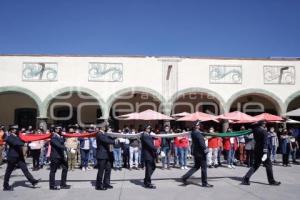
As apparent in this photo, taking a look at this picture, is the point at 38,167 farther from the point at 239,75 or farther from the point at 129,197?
the point at 239,75

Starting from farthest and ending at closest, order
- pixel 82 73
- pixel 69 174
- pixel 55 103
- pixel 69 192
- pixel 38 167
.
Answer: pixel 55 103 → pixel 82 73 → pixel 38 167 → pixel 69 174 → pixel 69 192

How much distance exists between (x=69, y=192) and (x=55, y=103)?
577 inches

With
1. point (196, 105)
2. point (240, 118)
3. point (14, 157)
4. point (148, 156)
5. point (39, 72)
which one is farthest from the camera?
point (196, 105)

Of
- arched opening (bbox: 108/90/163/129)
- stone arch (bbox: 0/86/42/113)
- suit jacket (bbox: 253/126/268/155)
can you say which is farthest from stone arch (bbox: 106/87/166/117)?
suit jacket (bbox: 253/126/268/155)

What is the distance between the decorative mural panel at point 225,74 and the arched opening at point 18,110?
1141 centimetres

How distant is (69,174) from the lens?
12836 mm

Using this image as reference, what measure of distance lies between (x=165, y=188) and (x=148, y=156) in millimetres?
964

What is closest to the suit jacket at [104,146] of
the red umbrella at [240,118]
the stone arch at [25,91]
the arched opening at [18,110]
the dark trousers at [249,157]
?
the dark trousers at [249,157]

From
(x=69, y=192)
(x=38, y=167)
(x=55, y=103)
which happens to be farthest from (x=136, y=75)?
(x=69, y=192)

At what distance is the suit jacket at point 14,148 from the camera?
32.4ft

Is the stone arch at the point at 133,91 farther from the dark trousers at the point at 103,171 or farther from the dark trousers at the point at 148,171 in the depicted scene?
the dark trousers at the point at 148,171

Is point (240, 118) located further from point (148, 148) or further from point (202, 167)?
point (148, 148)

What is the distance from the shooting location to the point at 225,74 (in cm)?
2170

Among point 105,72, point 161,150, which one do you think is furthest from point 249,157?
point 105,72
